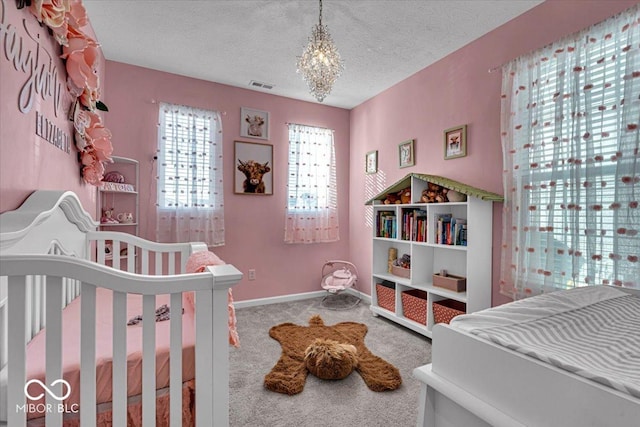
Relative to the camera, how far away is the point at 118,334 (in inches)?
32.6

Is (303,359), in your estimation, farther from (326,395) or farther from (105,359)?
(105,359)

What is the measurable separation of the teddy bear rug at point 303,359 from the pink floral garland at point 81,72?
71.0 inches

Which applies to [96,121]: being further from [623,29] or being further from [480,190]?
[623,29]

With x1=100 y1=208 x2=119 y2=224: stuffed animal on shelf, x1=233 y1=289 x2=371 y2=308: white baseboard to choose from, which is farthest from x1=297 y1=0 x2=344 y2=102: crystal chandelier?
x1=233 y1=289 x2=371 y2=308: white baseboard

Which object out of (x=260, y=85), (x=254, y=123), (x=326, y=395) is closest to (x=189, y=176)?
(x=254, y=123)

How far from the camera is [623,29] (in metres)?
1.61

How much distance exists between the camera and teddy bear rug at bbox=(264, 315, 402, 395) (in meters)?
1.81

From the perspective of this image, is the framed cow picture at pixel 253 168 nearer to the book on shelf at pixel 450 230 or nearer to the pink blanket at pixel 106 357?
the book on shelf at pixel 450 230

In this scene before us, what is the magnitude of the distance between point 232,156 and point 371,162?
5.24 feet

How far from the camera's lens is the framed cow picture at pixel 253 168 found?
10.9 feet

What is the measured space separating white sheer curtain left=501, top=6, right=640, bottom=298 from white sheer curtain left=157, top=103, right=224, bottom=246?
2595 mm

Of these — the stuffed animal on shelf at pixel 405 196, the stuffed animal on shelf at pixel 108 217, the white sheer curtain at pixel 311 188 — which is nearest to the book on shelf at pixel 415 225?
the stuffed animal on shelf at pixel 405 196

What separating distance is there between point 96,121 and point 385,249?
8.81 feet

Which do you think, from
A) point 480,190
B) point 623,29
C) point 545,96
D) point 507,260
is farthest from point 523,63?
point 507,260
